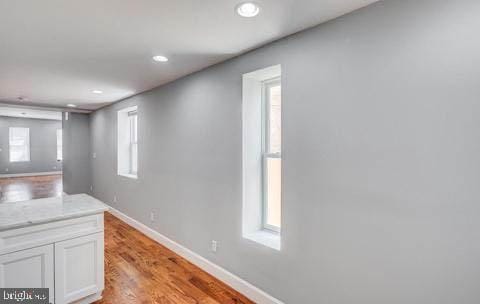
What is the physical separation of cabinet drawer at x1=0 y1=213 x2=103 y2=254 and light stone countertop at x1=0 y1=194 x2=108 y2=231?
5cm

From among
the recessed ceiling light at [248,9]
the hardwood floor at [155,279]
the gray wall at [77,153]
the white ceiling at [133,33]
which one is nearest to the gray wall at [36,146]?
the gray wall at [77,153]

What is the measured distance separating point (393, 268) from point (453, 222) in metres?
0.45

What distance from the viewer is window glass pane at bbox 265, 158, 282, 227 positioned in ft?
8.55

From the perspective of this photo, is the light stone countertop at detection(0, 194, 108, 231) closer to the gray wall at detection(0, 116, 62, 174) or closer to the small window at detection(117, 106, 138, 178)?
the small window at detection(117, 106, 138, 178)

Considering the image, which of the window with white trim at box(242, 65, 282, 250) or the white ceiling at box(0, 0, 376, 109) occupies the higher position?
the white ceiling at box(0, 0, 376, 109)

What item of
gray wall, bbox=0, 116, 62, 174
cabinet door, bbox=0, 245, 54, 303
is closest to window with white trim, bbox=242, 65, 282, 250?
cabinet door, bbox=0, 245, 54, 303

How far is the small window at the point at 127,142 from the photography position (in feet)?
17.0

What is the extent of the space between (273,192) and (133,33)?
1942 mm

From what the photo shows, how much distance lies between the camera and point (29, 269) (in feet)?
6.39

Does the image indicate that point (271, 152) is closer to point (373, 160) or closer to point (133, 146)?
point (373, 160)

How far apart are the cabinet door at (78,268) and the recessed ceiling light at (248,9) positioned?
87.3 inches

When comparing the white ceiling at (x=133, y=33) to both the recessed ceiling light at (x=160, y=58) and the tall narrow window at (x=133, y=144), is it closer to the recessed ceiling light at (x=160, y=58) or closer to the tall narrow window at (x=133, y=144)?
the recessed ceiling light at (x=160, y=58)

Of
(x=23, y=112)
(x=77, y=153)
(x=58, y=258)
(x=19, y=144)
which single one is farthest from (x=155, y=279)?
(x=19, y=144)

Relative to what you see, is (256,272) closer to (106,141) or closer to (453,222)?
(453,222)
